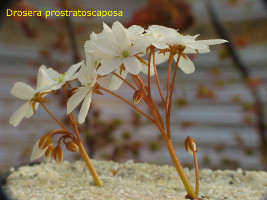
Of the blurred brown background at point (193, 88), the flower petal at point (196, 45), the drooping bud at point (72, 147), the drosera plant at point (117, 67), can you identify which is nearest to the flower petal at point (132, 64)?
the drosera plant at point (117, 67)

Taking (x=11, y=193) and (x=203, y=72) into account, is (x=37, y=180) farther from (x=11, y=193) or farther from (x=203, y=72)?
(x=203, y=72)

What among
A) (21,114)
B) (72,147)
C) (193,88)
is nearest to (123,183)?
(72,147)

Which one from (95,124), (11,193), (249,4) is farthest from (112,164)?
(249,4)

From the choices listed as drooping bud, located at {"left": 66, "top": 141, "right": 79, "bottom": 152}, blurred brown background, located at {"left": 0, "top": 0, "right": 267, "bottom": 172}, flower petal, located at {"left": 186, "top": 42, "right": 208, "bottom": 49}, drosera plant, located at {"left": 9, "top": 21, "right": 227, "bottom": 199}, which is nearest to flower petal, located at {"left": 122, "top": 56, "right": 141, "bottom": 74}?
drosera plant, located at {"left": 9, "top": 21, "right": 227, "bottom": 199}

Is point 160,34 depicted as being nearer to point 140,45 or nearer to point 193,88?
point 140,45

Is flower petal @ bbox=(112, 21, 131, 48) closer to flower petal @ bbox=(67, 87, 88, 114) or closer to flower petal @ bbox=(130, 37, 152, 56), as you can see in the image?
flower petal @ bbox=(130, 37, 152, 56)

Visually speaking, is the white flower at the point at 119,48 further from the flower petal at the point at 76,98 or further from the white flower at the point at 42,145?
the white flower at the point at 42,145

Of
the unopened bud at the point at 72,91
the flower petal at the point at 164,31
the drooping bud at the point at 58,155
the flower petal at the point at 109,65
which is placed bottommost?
the drooping bud at the point at 58,155
